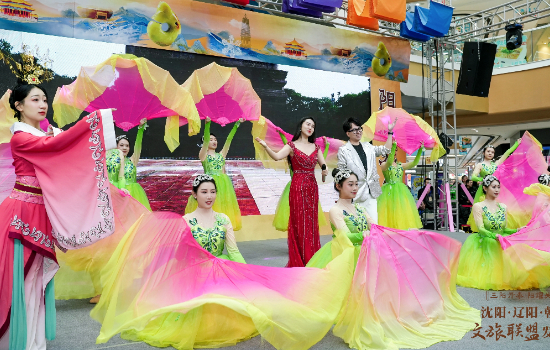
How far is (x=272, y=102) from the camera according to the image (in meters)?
8.27

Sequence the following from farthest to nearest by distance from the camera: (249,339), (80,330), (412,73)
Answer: (412,73)
(80,330)
(249,339)

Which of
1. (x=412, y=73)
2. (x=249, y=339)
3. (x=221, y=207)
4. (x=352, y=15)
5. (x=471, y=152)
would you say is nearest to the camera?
(x=249, y=339)

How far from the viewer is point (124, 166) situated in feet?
17.0

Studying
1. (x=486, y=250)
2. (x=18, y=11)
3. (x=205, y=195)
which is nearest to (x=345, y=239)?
(x=205, y=195)

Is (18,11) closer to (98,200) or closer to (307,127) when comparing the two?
(307,127)

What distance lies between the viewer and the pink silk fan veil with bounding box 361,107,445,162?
18.8 ft

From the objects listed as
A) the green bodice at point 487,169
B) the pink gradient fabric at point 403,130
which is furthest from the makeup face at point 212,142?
the green bodice at point 487,169

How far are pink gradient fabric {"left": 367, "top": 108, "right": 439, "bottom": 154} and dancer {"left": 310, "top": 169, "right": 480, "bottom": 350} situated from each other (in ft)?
8.85

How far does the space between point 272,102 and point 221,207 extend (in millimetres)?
2895

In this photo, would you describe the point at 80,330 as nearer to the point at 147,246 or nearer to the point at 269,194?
the point at 147,246

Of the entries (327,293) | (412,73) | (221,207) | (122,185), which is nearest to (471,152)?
(412,73)

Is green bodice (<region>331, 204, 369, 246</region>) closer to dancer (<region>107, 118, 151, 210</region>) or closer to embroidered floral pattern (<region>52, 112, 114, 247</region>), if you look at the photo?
embroidered floral pattern (<region>52, 112, 114, 247</region>)

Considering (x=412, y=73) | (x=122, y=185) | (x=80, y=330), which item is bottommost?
(x=80, y=330)

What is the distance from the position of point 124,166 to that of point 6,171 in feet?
7.14
